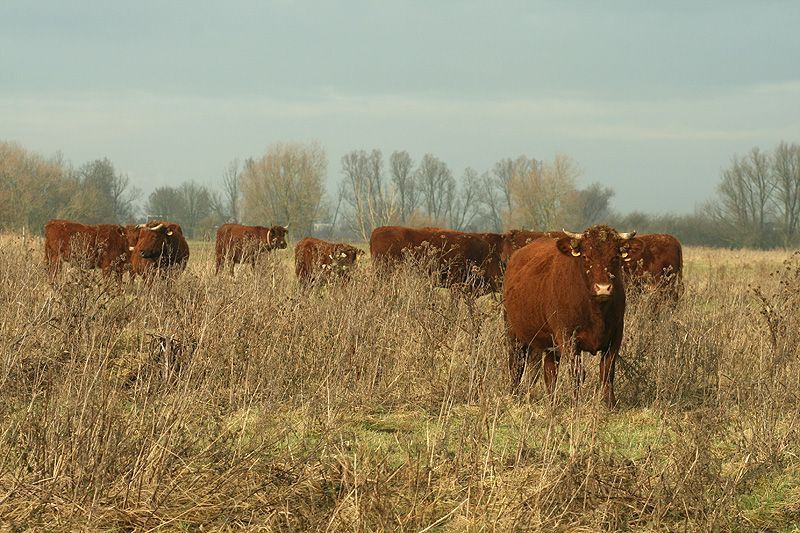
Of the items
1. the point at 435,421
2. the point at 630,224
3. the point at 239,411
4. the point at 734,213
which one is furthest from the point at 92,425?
the point at 734,213

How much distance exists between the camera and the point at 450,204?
384 feet

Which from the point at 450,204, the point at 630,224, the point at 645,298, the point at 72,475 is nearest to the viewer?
the point at 72,475

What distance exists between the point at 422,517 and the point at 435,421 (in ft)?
8.29

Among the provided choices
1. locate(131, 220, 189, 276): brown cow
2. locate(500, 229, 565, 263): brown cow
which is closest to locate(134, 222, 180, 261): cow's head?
locate(131, 220, 189, 276): brown cow

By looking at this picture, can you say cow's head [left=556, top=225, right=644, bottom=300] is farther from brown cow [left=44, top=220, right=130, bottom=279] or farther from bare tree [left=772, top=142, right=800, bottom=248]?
bare tree [left=772, top=142, right=800, bottom=248]

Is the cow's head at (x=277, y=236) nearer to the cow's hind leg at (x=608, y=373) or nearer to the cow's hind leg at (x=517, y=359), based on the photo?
the cow's hind leg at (x=517, y=359)

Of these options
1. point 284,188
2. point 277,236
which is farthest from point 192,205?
point 277,236

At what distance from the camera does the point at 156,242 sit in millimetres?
16688

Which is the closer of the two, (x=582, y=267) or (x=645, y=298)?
(x=582, y=267)

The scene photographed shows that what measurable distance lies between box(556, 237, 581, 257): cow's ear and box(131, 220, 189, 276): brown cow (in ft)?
31.9

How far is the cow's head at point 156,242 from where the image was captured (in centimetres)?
1655

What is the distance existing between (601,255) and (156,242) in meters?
11.0

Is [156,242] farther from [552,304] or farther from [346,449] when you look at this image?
[346,449]

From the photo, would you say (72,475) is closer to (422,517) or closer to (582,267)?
(422,517)
